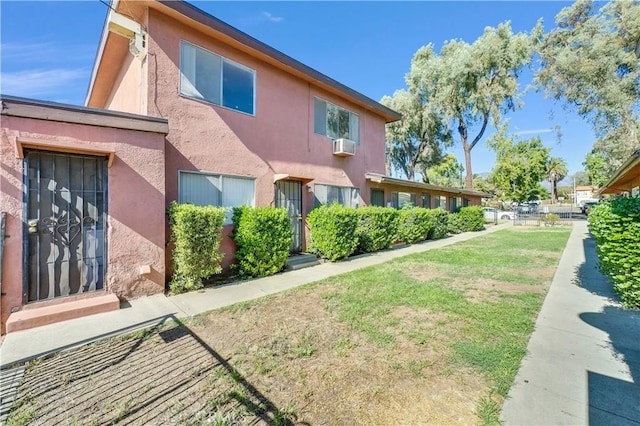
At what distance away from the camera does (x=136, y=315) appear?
167 inches

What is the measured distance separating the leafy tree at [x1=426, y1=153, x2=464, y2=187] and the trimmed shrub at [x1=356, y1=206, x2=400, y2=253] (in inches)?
1219

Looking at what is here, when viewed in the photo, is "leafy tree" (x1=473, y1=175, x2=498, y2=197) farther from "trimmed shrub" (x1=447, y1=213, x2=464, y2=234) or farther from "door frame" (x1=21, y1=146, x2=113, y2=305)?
"door frame" (x1=21, y1=146, x2=113, y2=305)

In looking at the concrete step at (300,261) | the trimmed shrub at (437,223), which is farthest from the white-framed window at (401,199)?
the concrete step at (300,261)

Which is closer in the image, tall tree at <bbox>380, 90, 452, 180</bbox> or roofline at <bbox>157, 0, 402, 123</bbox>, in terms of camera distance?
roofline at <bbox>157, 0, 402, 123</bbox>

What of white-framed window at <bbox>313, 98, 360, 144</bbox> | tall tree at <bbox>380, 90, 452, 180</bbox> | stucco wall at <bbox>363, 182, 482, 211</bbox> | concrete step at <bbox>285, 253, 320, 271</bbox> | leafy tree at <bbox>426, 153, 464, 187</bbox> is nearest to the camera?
concrete step at <bbox>285, 253, 320, 271</bbox>

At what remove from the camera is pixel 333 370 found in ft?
9.46

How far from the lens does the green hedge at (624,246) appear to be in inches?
168

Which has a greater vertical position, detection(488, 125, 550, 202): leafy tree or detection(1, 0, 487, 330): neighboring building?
detection(488, 125, 550, 202): leafy tree

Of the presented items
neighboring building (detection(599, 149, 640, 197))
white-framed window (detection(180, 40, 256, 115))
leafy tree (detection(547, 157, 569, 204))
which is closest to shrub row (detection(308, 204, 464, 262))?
white-framed window (detection(180, 40, 256, 115))

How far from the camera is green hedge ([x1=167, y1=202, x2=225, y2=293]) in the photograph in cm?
512

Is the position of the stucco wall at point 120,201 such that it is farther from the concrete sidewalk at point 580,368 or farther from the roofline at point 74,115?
the concrete sidewalk at point 580,368

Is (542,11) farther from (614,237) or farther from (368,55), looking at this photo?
(614,237)

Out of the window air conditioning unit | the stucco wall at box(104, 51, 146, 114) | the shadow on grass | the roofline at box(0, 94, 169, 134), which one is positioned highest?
the stucco wall at box(104, 51, 146, 114)

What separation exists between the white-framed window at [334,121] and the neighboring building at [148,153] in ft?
0.25
